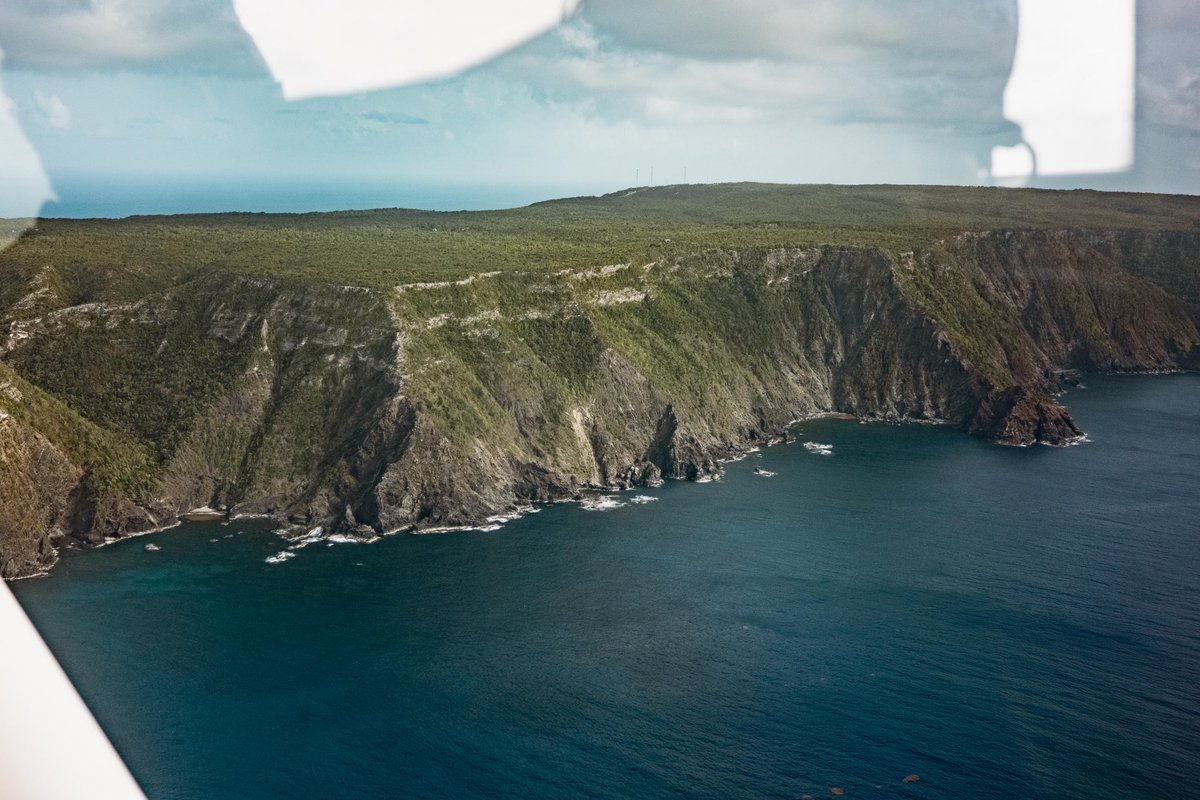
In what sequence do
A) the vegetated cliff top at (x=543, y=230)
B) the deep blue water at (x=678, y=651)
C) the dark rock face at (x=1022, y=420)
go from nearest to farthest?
the deep blue water at (x=678, y=651)
the vegetated cliff top at (x=543, y=230)
the dark rock face at (x=1022, y=420)

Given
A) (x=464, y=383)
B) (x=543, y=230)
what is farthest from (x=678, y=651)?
(x=543, y=230)

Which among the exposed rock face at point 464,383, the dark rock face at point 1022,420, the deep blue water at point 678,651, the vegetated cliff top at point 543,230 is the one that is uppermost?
the vegetated cliff top at point 543,230

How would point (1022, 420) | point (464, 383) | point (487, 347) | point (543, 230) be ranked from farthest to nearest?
point (543, 230)
point (1022, 420)
point (487, 347)
point (464, 383)

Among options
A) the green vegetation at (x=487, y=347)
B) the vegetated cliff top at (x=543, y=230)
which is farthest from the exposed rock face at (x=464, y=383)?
the vegetated cliff top at (x=543, y=230)

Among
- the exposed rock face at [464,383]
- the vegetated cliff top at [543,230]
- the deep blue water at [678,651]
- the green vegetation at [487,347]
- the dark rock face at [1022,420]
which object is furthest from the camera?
the dark rock face at [1022,420]

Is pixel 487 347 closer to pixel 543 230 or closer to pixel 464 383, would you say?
pixel 464 383

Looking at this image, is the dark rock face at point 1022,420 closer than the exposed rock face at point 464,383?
No

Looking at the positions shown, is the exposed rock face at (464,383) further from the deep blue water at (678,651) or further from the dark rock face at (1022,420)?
the deep blue water at (678,651)
